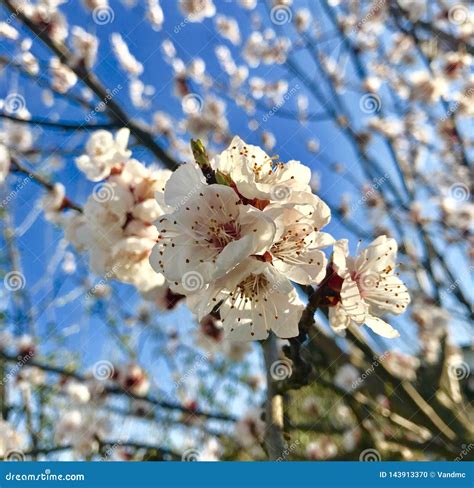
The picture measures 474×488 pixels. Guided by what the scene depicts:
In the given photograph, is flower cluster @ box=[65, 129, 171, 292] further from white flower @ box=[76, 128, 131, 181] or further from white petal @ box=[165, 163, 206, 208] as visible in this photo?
white petal @ box=[165, 163, 206, 208]

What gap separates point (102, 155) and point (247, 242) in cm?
74

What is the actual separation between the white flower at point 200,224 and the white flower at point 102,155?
0.52 meters

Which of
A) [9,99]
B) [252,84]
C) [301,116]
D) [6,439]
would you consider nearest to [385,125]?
[301,116]

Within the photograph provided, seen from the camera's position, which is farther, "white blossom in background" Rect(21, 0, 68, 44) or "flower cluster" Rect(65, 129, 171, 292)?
"white blossom in background" Rect(21, 0, 68, 44)

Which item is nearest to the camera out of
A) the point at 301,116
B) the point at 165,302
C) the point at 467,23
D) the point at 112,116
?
the point at 165,302

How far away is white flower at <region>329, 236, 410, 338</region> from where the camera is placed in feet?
2.56

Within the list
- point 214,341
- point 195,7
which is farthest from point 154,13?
point 214,341

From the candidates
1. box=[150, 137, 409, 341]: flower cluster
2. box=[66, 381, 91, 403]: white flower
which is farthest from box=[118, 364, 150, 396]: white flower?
box=[150, 137, 409, 341]: flower cluster

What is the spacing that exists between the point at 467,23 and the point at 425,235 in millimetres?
1358

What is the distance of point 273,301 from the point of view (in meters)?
0.74

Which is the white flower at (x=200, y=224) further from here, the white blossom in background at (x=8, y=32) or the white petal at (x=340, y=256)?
the white blossom in background at (x=8, y=32)

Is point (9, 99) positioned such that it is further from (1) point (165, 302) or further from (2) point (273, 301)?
(2) point (273, 301)

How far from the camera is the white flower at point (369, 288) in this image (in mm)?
781

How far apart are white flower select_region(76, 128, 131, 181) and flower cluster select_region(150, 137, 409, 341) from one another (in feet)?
1.59
